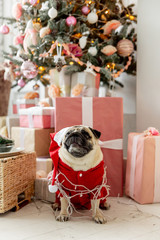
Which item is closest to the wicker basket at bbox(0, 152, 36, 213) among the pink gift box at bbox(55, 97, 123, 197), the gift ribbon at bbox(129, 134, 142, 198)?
the pink gift box at bbox(55, 97, 123, 197)

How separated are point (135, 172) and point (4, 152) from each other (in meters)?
0.66

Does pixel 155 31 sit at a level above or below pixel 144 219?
above

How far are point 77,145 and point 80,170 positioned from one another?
13 centimetres

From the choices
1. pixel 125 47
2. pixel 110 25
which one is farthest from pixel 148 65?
pixel 110 25

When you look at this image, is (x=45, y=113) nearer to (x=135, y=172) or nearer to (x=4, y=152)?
(x=4, y=152)

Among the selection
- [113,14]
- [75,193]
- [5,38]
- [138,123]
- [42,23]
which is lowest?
→ [75,193]

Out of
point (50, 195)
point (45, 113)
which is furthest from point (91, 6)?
point (50, 195)

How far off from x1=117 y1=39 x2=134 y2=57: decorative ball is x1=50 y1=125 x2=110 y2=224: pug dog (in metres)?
0.82

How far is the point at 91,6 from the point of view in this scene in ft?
5.13

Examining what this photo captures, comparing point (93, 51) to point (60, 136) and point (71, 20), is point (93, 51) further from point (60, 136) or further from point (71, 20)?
point (60, 136)

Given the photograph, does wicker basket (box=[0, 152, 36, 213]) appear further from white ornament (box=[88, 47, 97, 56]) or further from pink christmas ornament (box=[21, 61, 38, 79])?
white ornament (box=[88, 47, 97, 56])

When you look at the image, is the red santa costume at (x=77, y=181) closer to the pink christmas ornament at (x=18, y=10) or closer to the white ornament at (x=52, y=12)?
the white ornament at (x=52, y=12)

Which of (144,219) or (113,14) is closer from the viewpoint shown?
(144,219)

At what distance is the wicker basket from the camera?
42.6 inches
